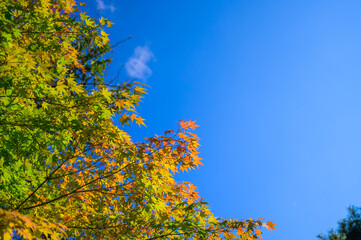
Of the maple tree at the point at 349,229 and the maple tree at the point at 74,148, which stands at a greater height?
the maple tree at the point at 349,229

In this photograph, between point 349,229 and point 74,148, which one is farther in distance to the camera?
point 349,229

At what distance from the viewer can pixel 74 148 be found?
178 inches

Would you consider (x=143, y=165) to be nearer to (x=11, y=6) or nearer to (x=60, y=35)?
(x=60, y=35)

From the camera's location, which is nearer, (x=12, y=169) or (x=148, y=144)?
(x=12, y=169)

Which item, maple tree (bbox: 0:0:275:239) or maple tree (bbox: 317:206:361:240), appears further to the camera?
maple tree (bbox: 317:206:361:240)

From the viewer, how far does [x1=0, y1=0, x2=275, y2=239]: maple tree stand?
3.91 metres

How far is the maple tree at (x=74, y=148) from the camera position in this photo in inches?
154

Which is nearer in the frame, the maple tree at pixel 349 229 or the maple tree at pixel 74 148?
the maple tree at pixel 74 148

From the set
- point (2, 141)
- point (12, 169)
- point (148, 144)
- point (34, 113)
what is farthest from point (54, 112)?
point (148, 144)

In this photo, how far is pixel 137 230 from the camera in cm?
505

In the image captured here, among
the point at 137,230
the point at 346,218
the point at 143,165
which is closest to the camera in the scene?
the point at 143,165

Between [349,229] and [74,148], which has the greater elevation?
[349,229]

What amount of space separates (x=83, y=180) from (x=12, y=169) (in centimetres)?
131

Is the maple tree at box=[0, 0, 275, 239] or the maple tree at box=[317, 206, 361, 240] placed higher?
the maple tree at box=[317, 206, 361, 240]
